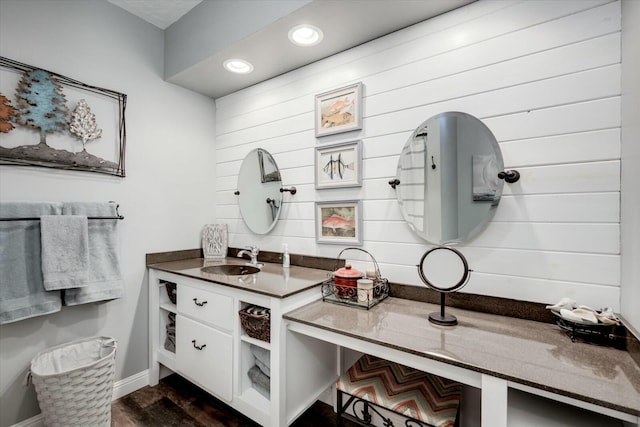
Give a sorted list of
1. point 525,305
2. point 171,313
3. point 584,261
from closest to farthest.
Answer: point 584,261 < point 525,305 < point 171,313

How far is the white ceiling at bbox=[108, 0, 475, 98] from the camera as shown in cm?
146

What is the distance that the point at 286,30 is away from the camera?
5.39 feet

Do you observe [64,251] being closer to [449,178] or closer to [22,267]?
[22,267]

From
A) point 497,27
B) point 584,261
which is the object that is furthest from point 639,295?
point 497,27

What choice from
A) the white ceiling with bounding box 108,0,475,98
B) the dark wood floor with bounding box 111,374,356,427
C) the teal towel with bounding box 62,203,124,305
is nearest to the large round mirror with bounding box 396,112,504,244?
the white ceiling with bounding box 108,0,475,98

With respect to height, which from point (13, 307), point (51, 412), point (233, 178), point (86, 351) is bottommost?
point (51, 412)

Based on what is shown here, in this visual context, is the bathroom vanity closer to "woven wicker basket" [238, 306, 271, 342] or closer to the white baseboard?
"woven wicker basket" [238, 306, 271, 342]

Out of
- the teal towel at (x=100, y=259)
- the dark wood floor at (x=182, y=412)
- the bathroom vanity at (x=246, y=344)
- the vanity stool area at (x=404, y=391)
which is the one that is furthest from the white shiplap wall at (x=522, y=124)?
the teal towel at (x=100, y=259)

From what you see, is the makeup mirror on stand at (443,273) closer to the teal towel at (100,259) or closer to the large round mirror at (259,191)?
the large round mirror at (259,191)

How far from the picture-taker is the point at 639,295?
0.91m

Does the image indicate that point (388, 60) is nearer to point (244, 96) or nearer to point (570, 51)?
point (570, 51)

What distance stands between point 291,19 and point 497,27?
3.46 ft

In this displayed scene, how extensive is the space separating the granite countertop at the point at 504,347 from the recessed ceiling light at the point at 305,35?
1.58 m

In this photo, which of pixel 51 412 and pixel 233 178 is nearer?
pixel 51 412
